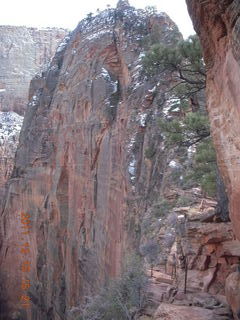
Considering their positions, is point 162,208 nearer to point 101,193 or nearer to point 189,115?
point 189,115

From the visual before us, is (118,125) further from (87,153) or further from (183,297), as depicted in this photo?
(183,297)

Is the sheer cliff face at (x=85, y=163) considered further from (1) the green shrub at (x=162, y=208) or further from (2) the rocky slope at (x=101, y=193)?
(1) the green shrub at (x=162, y=208)

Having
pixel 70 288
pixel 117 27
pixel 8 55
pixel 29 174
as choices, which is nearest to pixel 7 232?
pixel 29 174

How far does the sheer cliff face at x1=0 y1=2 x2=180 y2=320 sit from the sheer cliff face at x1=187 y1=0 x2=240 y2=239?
27.6 feet

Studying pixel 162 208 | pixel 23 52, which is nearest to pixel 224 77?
pixel 162 208

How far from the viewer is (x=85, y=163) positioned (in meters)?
22.3

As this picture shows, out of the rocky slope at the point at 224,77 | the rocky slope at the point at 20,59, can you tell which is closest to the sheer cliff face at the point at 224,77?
the rocky slope at the point at 224,77

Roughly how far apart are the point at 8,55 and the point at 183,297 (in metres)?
61.8

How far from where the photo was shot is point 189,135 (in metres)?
10.1

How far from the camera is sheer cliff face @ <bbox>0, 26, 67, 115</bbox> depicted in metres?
62.6

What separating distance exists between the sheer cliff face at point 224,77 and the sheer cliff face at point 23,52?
57.6 metres

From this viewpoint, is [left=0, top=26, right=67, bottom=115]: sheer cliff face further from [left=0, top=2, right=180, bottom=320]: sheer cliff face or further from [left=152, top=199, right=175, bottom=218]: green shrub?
[left=152, top=199, right=175, bottom=218]: green shrub

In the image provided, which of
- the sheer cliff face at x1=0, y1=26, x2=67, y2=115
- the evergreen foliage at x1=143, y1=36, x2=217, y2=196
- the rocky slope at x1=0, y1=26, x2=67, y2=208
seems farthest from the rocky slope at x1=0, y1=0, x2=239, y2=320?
the sheer cliff face at x1=0, y1=26, x2=67, y2=115

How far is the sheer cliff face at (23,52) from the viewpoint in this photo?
6262 cm
